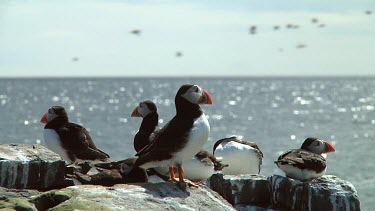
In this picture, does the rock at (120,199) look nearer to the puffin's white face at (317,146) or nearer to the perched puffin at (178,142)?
the perched puffin at (178,142)

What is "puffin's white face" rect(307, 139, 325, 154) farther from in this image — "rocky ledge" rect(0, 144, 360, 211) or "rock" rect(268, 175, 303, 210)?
"rock" rect(268, 175, 303, 210)

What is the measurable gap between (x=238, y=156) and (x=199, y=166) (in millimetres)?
1899

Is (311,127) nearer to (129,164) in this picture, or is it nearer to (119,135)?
(119,135)

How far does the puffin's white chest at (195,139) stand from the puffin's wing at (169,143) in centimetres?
7

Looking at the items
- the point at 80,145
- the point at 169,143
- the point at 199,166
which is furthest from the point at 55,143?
the point at 169,143

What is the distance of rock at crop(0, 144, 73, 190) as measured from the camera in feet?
36.8

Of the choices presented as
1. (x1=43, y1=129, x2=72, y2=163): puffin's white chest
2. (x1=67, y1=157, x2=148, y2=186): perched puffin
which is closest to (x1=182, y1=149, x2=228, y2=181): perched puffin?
(x1=67, y1=157, x2=148, y2=186): perched puffin

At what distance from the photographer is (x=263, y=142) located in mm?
60906

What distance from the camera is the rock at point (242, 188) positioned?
514 inches

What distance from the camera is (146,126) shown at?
13445 mm

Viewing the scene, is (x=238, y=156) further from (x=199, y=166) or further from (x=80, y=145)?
(x=80, y=145)

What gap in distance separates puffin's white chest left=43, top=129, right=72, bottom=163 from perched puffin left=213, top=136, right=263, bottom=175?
9.17 feet

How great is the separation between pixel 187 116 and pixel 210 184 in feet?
8.93

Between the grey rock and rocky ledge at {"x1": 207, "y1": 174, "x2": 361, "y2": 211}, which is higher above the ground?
the grey rock
